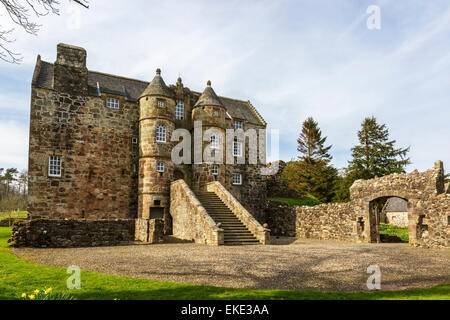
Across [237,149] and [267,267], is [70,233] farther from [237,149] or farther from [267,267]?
[237,149]

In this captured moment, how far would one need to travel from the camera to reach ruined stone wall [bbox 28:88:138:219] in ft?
73.5

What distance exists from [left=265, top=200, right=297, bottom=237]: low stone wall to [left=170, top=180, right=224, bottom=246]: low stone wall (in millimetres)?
9210

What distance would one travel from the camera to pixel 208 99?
27578 millimetres

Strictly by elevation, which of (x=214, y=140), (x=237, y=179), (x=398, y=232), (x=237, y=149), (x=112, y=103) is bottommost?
(x=398, y=232)

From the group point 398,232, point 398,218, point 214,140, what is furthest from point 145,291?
point 398,218

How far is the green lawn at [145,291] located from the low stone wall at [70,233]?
6768 millimetres

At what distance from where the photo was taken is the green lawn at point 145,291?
264 inches

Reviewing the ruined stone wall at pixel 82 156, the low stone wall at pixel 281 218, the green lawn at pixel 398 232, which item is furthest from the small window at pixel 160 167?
the green lawn at pixel 398 232

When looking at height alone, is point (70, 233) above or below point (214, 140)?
below

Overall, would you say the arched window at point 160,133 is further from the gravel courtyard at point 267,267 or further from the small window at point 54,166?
the gravel courtyard at point 267,267

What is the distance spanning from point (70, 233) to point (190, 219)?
6610mm

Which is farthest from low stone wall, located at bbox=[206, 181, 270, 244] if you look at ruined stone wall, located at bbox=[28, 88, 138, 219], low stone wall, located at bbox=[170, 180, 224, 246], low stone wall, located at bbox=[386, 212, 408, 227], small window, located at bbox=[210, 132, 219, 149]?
low stone wall, located at bbox=[386, 212, 408, 227]

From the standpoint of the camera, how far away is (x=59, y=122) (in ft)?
76.4

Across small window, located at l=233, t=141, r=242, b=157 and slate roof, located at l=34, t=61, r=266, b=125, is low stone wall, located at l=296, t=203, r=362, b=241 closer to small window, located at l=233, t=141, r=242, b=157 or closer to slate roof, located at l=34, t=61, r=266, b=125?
small window, located at l=233, t=141, r=242, b=157
